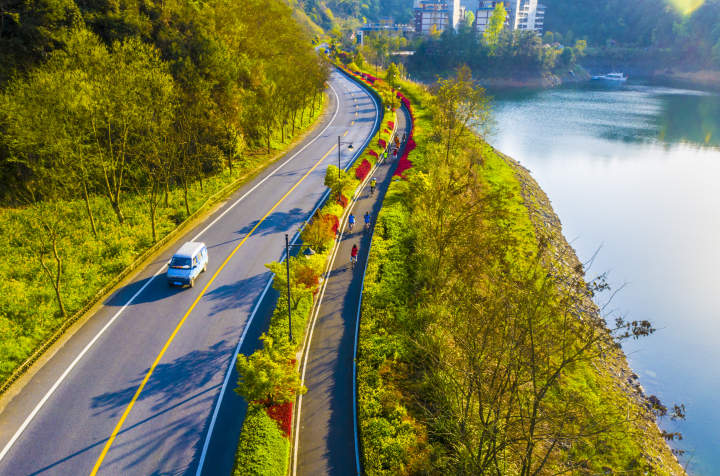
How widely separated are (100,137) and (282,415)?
28.5 m

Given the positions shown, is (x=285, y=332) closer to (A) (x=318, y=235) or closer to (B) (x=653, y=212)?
(A) (x=318, y=235)

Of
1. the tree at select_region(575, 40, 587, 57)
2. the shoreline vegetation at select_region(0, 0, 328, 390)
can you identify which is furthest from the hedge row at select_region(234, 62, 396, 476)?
the tree at select_region(575, 40, 587, 57)

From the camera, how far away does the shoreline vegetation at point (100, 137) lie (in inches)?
1121

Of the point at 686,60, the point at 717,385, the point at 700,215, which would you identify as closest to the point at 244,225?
the point at 717,385

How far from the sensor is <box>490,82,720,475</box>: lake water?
3391 cm

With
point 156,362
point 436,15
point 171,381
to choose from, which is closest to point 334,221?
point 156,362

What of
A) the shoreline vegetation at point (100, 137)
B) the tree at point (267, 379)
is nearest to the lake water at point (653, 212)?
the tree at point (267, 379)

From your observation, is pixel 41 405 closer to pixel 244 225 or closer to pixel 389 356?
pixel 389 356

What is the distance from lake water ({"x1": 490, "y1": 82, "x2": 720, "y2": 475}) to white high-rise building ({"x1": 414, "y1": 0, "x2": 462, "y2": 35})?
294 feet

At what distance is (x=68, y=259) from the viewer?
1212 inches

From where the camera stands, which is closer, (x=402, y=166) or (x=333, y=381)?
(x=333, y=381)

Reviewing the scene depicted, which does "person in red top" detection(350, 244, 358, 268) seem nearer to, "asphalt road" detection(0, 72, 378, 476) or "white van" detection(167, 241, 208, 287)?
"asphalt road" detection(0, 72, 378, 476)

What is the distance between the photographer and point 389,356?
2470 cm

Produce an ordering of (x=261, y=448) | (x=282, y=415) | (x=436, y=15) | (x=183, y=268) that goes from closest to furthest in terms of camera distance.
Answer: (x=261, y=448) < (x=282, y=415) < (x=183, y=268) < (x=436, y=15)
